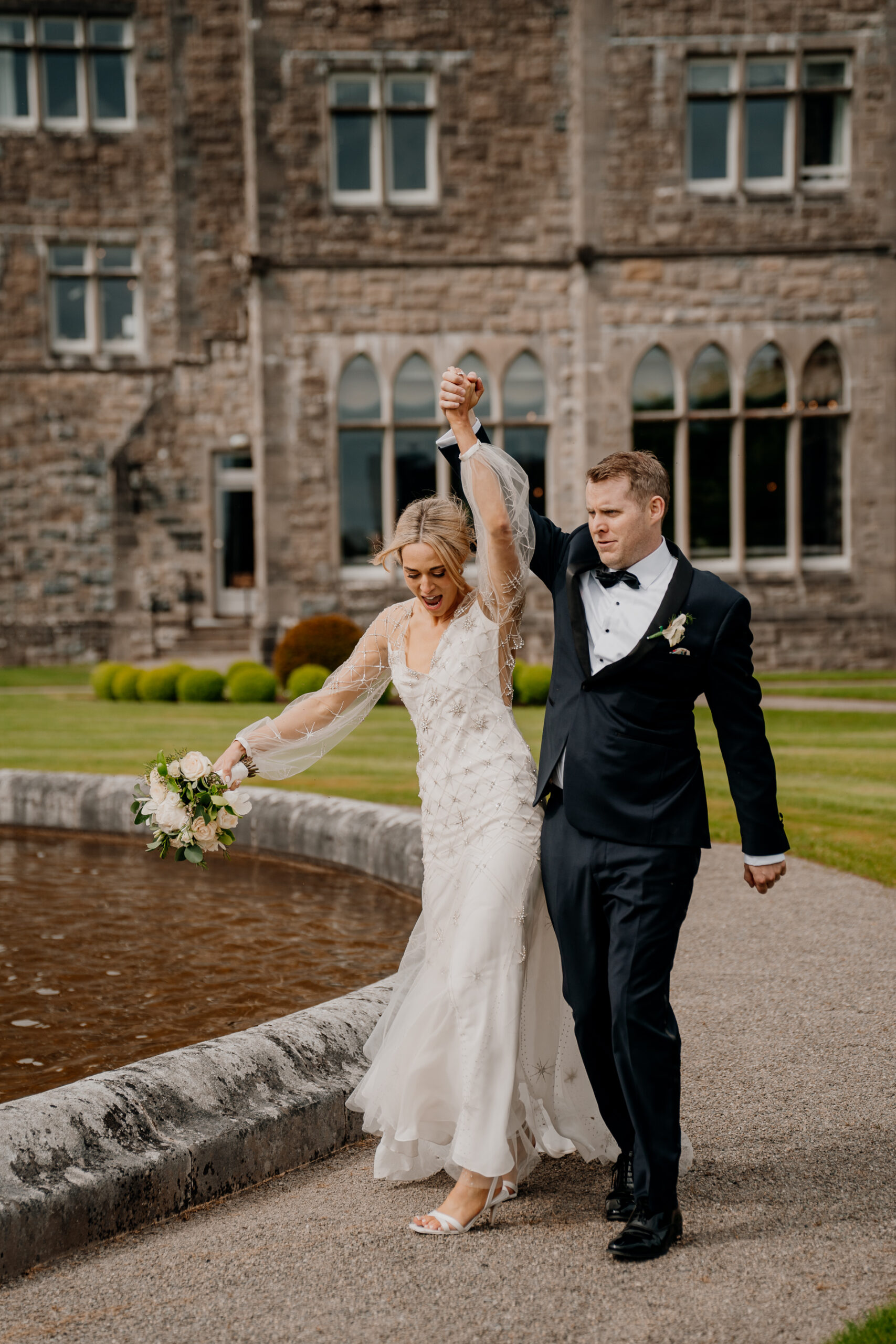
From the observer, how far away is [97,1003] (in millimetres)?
4754

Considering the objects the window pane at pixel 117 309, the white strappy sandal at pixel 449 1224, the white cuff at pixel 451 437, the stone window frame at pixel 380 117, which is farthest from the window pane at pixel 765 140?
the white strappy sandal at pixel 449 1224

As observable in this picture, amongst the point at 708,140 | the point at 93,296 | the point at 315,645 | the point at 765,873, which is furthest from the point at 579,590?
the point at 93,296

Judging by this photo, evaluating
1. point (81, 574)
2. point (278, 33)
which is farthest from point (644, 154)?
point (81, 574)

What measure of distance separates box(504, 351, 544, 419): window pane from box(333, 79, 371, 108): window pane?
4132mm

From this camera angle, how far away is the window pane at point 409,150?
17.7 meters

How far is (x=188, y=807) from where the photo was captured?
357cm

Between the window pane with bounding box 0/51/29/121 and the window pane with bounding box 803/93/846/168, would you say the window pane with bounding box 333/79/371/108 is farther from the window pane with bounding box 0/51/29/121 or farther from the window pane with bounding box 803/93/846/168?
the window pane with bounding box 0/51/29/121

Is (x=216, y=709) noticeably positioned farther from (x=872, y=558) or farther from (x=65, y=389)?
(x=65, y=389)

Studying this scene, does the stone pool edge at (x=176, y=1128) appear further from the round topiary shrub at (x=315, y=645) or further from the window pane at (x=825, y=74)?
the window pane at (x=825, y=74)

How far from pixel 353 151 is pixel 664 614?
16356 mm

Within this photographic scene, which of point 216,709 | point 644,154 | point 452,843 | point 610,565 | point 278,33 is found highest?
point 278,33

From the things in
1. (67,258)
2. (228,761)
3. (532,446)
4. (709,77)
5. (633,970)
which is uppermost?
(709,77)

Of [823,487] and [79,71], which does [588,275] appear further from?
[79,71]

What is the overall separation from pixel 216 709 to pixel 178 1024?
951 cm
